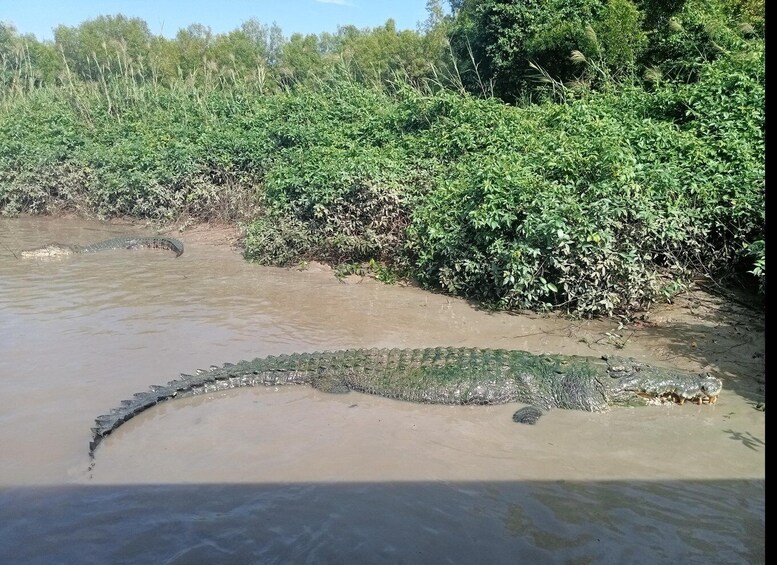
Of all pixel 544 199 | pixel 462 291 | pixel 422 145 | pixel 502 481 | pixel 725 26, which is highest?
pixel 725 26

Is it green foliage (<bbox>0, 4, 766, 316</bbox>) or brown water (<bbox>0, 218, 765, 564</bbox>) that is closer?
brown water (<bbox>0, 218, 765, 564</bbox>)

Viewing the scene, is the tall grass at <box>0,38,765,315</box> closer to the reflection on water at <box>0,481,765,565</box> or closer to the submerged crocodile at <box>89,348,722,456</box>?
the submerged crocodile at <box>89,348,722,456</box>

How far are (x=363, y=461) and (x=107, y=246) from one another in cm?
884

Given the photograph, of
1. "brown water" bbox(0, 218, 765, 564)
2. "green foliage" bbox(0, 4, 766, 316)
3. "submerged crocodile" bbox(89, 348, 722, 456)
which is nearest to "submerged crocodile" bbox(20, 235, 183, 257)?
"green foliage" bbox(0, 4, 766, 316)

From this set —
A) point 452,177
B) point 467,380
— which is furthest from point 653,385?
point 452,177

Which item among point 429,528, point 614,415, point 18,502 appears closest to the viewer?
point 429,528

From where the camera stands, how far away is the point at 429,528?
11.1 ft

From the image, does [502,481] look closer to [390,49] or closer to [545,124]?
[545,124]

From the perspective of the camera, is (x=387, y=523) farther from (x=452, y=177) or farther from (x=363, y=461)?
(x=452, y=177)

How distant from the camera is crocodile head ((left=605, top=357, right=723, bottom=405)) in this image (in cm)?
449

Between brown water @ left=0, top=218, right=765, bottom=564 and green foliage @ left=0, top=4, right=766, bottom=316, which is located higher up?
green foliage @ left=0, top=4, right=766, bottom=316

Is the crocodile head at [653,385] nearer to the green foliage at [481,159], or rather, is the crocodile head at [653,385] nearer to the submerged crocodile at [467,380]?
the submerged crocodile at [467,380]
